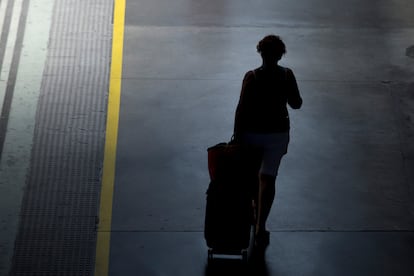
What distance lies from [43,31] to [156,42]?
143cm

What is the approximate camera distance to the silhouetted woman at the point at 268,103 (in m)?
7.45

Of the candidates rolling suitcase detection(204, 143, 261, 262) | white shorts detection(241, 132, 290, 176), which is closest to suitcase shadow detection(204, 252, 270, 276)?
rolling suitcase detection(204, 143, 261, 262)

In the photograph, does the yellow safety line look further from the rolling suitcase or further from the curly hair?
the curly hair

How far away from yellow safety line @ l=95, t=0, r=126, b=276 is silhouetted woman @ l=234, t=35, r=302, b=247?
1.57m

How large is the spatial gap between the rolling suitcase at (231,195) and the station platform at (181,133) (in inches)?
14.0

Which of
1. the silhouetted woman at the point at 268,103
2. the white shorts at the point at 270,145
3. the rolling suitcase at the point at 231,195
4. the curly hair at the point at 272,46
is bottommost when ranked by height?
the rolling suitcase at the point at 231,195

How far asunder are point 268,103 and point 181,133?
7.67ft

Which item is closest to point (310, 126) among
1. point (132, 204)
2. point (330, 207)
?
point (330, 207)

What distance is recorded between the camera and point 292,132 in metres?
9.78

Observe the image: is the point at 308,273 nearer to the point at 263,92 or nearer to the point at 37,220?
the point at 263,92

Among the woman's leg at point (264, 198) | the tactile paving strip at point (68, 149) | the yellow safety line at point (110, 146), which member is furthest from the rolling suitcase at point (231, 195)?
the tactile paving strip at point (68, 149)

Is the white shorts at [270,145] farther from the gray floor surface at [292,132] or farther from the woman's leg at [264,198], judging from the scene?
the gray floor surface at [292,132]

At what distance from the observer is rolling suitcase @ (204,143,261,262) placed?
295 inches

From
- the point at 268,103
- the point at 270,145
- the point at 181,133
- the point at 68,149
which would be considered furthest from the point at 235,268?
the point at 68,149
